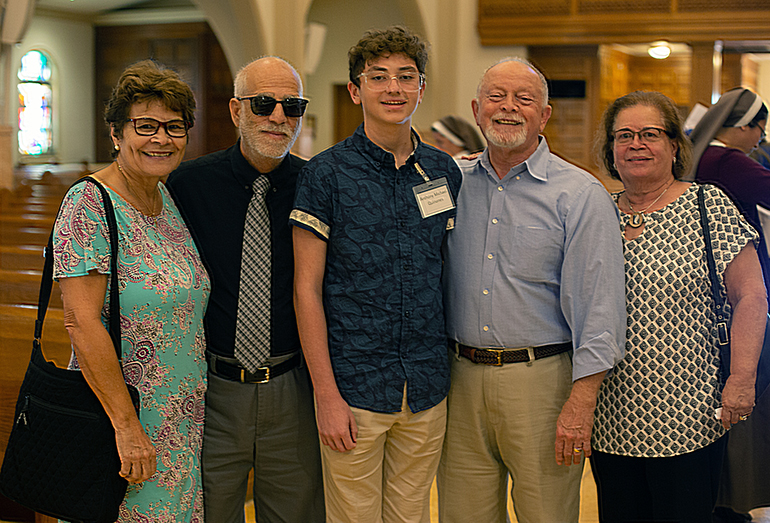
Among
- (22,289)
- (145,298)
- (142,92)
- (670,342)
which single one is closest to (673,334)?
(670,342)

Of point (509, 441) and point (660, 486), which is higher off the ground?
point (509, 441)

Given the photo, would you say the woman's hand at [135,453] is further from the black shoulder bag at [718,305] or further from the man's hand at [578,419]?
the black shoulder bag at [718,305]

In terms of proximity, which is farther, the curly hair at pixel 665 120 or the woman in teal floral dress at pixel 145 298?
the curly hair at pixel 665 120

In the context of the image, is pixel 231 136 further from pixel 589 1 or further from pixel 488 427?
pixel 488 427

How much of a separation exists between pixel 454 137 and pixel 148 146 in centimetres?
350

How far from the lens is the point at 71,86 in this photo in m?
14.0

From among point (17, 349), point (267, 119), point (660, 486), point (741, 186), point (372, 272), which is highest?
point (267, 119)

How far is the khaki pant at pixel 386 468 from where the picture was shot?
188cm

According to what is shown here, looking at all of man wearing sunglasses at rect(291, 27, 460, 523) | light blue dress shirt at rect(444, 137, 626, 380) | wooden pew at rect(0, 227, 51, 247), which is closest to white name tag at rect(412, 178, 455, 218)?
man wearing sunglasses at rect(291, 27, 460, 523)

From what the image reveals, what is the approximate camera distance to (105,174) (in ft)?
5.78

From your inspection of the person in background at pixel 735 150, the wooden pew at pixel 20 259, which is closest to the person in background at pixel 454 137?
the person in background at pixel 735 150

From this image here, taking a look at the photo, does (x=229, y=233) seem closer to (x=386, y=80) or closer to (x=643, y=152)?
(x=386, y=80)

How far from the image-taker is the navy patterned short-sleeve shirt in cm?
184

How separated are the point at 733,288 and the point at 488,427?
0.77 meters
